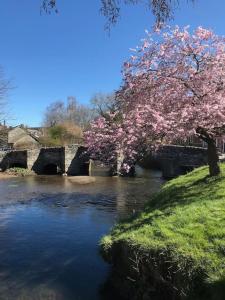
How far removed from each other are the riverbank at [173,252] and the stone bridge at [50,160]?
131 feet

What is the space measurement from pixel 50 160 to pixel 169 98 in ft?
133

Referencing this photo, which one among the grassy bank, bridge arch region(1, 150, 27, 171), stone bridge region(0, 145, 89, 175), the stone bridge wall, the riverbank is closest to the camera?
the riverbank

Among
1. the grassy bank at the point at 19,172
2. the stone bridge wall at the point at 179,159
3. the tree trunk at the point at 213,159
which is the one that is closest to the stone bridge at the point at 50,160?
the grassy bank at the point at 19,172

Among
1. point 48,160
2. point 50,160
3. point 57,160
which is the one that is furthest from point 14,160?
point 57,160

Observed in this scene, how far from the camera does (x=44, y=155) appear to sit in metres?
54.8

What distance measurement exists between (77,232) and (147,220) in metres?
7.29

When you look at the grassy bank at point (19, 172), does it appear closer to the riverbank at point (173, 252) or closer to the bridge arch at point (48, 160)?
the bridge arch at point (48, 160)

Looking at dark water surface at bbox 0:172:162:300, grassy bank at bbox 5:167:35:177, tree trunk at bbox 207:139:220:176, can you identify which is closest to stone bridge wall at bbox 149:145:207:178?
dark water surface at bbox 0:172:162:300

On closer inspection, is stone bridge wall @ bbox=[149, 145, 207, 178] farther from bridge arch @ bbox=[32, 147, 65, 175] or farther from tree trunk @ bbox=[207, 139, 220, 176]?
tree trunk @ bbox=[207, 139, 220, 176]

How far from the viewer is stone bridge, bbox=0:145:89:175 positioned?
52.7 meters

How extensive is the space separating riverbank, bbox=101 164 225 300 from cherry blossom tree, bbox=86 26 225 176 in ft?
9.14

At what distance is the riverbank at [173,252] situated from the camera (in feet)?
26.5

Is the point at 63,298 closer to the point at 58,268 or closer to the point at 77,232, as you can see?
the point at 58,268

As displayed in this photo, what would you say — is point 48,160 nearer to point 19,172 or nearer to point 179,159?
point 19,172
